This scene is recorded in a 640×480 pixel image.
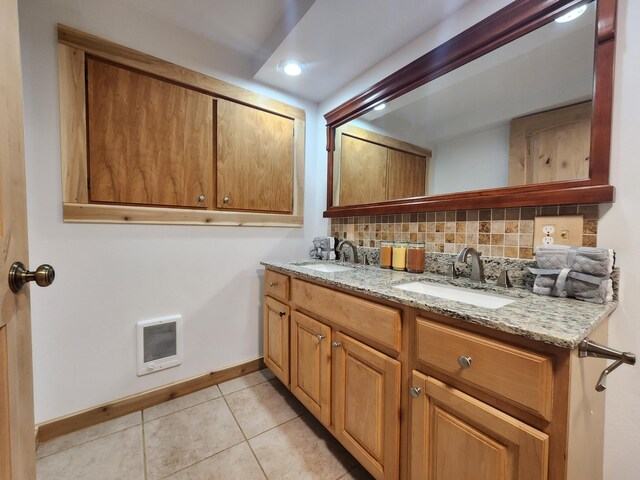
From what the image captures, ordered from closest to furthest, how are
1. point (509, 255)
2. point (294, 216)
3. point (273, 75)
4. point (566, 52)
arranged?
point (566, 52), point (509, 255), point (273, 75), point (294, 216)

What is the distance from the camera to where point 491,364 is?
663 mm

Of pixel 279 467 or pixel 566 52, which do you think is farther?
pixel 279 467

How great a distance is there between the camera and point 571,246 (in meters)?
0.95

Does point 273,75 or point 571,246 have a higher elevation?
point 273,75

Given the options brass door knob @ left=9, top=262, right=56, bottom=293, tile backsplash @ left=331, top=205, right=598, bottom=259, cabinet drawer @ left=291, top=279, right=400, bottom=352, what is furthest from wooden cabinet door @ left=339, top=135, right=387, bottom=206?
brass door knob @ left=9, top=262, right=56, bottom=293

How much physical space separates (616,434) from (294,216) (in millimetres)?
1870

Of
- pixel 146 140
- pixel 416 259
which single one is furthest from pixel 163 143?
pixel 416 259

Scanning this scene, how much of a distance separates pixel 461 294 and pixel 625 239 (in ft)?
1.70

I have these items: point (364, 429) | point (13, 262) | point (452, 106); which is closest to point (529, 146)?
point (452, 106)

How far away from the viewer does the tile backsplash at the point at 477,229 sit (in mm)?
988

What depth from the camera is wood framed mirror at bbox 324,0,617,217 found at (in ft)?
2.99

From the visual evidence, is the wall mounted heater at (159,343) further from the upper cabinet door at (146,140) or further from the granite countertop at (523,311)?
the granite countertop at (523,311)

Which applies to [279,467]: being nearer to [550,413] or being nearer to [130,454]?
[130,454]

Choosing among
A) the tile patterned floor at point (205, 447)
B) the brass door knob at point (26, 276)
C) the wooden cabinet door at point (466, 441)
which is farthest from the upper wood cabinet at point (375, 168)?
the brass door knob at point (26, 276)
